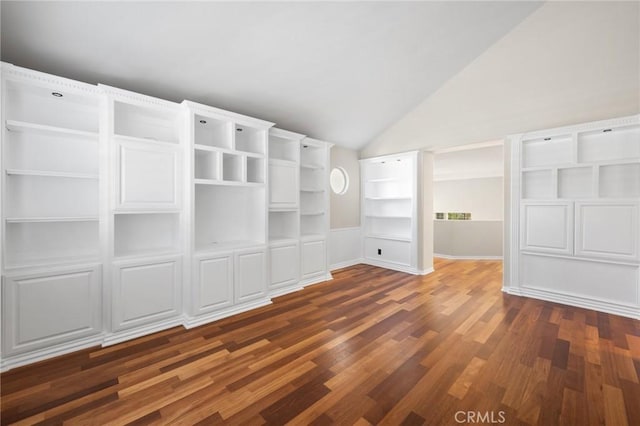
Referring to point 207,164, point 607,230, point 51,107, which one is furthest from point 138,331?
point 607,230

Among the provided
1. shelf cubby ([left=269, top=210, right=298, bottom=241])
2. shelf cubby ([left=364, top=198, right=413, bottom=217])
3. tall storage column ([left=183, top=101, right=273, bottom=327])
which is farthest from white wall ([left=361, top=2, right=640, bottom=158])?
tall storage column ([left=183, top=101, right=273, bottom=327])

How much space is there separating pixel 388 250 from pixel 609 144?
11.4 ft

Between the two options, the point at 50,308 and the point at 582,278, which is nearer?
the point at 50,308

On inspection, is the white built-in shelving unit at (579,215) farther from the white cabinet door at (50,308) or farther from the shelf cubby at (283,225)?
the white cabinet door at (50,308)

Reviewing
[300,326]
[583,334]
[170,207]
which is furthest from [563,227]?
[170,207]

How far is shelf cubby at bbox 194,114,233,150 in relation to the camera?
3.17 m

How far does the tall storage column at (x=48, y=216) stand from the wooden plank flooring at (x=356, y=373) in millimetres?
273

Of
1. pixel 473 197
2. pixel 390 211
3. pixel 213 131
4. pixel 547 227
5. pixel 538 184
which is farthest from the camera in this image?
pixel 473 197

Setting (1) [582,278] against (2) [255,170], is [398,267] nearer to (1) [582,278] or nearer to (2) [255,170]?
(1) [582,278]

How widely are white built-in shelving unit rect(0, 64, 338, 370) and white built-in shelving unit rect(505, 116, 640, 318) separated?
12.1 ft

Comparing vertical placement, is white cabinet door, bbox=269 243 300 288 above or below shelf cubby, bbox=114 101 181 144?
below

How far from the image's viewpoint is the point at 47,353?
7.40 ft

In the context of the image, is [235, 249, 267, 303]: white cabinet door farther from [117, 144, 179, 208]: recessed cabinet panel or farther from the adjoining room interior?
[117, 144, 179, 208]: recessed cabinet panel

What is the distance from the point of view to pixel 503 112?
396cm
